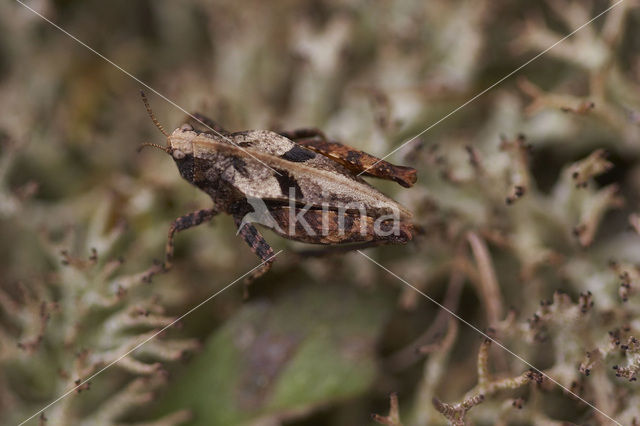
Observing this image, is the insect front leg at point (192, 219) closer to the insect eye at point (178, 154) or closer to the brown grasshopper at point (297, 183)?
the brown grasshopper at point (297, 183)

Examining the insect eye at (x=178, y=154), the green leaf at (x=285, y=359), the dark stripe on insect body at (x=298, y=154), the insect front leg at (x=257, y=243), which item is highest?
the insect eye at (x=178, y=154)

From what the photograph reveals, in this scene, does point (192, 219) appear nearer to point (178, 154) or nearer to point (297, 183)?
point (178, 154)

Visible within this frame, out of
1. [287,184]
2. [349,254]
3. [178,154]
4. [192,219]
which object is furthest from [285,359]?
[178,154]

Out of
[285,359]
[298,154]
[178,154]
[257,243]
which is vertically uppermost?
[178,154]

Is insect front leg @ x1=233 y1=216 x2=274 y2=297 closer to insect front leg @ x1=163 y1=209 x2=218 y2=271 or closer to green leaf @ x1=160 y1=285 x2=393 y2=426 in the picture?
insect front leg @ x1=163 y1=209 x2=218 y2=271

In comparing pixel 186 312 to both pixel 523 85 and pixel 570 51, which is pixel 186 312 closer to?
pixel 523 85

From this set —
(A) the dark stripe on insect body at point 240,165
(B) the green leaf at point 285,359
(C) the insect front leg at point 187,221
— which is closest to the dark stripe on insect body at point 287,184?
(A) the dark stripe on insect body at point 240,165

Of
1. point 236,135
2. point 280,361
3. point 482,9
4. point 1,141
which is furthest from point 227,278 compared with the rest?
point 482,9
